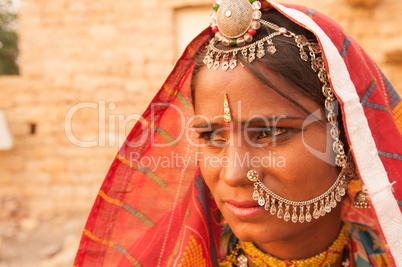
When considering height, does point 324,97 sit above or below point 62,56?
below

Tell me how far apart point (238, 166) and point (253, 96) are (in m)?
0.25

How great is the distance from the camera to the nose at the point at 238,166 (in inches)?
48.8

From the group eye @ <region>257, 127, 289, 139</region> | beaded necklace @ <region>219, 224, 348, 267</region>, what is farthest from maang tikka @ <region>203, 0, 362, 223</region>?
beaded necklace @ <region>219, 224, 348, 267</region>

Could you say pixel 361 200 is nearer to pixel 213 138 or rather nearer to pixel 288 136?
pixel 288 136

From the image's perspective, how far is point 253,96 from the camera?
1.26 metres

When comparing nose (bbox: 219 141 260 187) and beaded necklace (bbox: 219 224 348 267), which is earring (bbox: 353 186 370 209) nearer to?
beaded necklace (bbox: 219 224 348 267)

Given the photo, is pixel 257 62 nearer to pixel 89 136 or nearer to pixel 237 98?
pixel 237 98

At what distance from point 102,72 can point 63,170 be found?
1741mm

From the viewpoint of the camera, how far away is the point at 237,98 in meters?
1.28

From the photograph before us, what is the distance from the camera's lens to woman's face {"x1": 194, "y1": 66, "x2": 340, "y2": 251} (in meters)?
1.25

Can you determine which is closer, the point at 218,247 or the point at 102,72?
the point at 218,247

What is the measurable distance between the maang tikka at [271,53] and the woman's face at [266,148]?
3cm

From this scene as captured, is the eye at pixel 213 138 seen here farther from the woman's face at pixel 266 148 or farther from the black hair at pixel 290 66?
the black hair at pixel 290 66

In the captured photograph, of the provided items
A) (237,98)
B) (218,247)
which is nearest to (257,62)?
(237,98)
